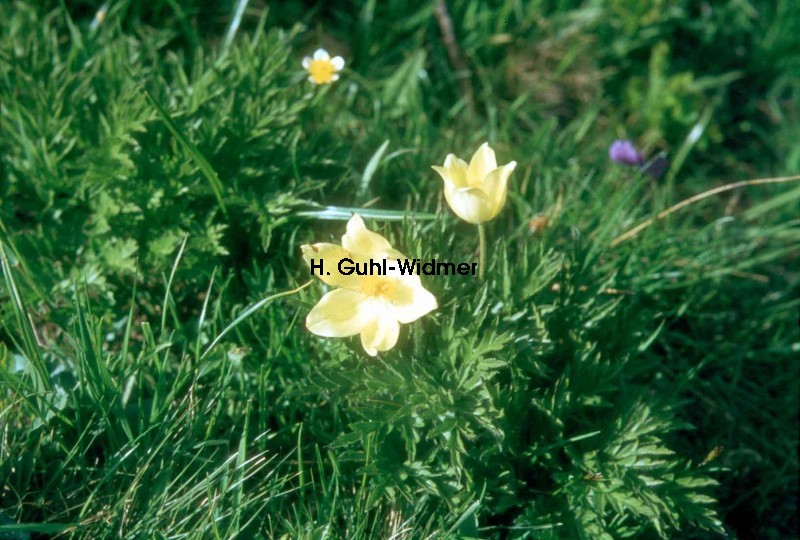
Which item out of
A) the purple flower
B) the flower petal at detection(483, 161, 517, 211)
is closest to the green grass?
the purple flower

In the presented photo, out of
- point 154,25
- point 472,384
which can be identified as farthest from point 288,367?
point 154,25

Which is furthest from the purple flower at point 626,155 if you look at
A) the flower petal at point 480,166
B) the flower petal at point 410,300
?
the flower petal at point 410,300

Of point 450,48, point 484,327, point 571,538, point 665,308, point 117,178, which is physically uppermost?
point 450,48

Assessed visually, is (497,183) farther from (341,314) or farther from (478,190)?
(341,314)

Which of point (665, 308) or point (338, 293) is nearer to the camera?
point (338, 293)

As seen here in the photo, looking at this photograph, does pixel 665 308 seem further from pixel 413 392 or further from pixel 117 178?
pixel 117 178

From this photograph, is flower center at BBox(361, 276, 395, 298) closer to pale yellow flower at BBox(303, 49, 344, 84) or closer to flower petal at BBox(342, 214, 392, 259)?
flower petal at BBox(342, 214, 392, 259)

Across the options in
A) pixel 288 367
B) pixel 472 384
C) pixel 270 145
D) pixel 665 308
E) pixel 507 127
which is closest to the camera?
pixel 472 384
